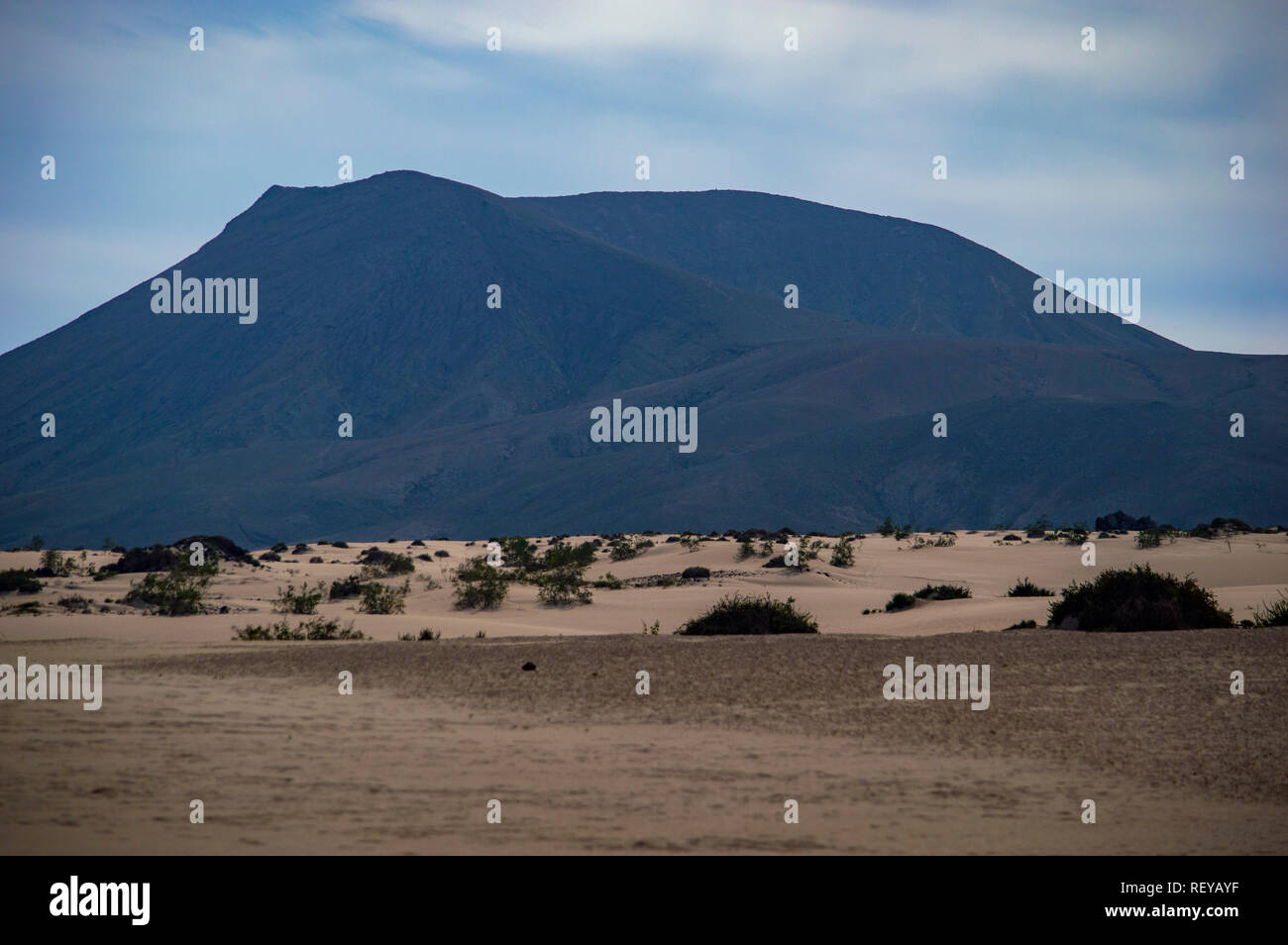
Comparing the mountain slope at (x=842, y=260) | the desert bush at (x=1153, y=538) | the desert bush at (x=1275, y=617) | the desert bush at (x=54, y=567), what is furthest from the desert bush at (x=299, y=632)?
the mountain slope at (x=842, y=260)

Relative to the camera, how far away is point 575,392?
11850cm

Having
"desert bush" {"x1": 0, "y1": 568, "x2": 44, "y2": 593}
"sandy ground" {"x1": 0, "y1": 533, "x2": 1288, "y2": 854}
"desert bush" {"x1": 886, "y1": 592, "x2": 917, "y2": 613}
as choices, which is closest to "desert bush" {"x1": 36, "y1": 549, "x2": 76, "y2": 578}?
"desert bush" {"x1": 0, "y1": 568, "x2": 44, "y2": 593}

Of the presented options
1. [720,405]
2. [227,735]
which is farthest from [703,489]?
[227,735]

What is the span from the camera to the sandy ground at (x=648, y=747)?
272 inches

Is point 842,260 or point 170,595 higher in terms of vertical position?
point 842,260

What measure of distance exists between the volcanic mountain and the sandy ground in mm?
56499

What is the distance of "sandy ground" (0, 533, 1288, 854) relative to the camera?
6898mm

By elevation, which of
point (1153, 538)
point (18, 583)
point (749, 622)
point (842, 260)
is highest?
point (842, 260)

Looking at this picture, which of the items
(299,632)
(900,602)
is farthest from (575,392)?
(299,632)

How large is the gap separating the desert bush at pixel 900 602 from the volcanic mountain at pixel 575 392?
4730 centimetres

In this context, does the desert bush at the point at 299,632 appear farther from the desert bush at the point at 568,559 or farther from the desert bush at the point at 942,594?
the desert bush at the point at 568,559

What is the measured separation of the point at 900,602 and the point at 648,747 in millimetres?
14237

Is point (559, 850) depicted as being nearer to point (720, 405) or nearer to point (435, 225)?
point (720, 405)

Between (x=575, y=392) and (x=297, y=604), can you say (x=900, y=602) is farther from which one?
(x=575, y=392)
